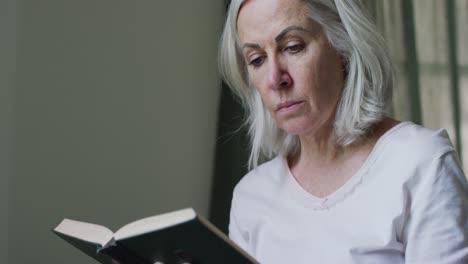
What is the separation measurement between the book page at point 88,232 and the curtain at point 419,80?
1356mm

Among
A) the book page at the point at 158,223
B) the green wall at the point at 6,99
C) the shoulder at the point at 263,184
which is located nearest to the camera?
the book page at the point at 158,223

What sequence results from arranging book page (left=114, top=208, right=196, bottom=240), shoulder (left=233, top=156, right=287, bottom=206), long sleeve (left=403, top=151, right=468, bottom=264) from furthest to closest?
shoulder (left=233, top=156, right=287, bottom=206), long sleeve (left=403, top=151, right=468, bottom=264), book page (left=114, top=208, right=196, bottom=240)

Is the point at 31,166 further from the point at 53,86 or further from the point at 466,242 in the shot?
the point at 466,242

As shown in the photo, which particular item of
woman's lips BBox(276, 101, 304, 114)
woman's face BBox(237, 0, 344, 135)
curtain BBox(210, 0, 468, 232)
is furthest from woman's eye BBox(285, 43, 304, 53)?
curtain BBox(210, 0, 468, 232)

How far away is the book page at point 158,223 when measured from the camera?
776mm

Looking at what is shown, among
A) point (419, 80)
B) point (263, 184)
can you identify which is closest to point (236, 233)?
point (263, 184)

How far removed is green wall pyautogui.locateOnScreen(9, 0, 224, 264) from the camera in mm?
1717

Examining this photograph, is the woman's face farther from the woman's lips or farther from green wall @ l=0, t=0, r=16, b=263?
green wall @ l=0, t=0, r=16, b=263

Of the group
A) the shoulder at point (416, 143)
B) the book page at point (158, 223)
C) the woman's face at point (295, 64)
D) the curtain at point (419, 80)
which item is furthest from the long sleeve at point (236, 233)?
the curtain at point (419, 80)

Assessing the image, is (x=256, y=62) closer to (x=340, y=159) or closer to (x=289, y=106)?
(x=289, y=106)

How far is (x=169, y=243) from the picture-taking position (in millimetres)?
844

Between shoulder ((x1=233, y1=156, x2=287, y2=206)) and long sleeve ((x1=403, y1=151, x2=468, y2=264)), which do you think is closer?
long sleeve ((x1=403, y1=151, x2=468, y2=264))

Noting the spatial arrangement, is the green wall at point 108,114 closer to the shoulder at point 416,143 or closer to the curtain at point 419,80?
the curtain at point 419,80

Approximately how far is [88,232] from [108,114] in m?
1.03
